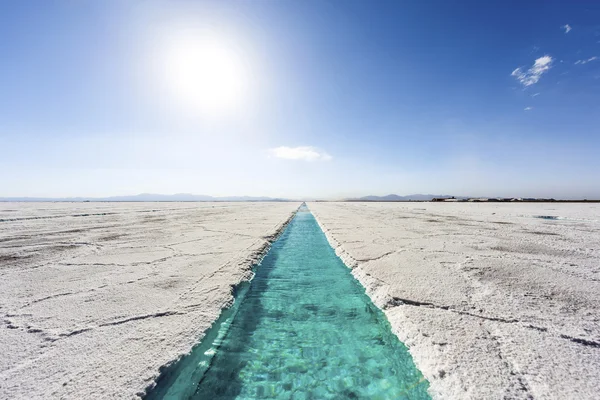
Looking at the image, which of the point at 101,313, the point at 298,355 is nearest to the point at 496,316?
the point at 298,355

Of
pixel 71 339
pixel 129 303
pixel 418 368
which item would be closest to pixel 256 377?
pixel 418 368

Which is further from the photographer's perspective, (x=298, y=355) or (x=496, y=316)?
(x=496, y=316)

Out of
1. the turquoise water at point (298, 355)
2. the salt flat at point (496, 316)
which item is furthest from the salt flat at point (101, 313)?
the salt flat at point (496, 316)

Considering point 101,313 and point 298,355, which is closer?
point 298,355

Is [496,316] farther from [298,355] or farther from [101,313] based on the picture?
[101,313]

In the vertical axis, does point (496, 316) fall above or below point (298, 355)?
above

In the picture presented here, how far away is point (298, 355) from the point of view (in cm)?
218

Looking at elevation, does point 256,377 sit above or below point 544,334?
below

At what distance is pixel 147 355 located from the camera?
6.01 feet

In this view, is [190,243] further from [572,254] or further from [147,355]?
[572,254]

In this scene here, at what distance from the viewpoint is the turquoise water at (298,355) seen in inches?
69.6

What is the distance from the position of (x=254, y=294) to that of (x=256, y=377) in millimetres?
1612

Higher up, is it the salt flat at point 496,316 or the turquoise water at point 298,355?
the salt flat at point 496,316

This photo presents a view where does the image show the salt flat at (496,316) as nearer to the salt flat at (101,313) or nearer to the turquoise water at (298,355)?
the turquoise water at (298,355)
